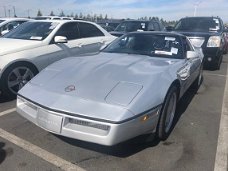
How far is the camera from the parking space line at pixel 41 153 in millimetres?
3059

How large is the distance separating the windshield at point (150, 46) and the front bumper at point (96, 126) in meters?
1.64

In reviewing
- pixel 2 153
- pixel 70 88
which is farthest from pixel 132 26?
pixel 2 153

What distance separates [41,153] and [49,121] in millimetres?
478

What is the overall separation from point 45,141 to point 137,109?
4.47 feet

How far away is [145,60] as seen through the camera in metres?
4.24

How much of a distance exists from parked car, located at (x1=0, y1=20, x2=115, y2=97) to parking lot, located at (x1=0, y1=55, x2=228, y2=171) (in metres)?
1.14

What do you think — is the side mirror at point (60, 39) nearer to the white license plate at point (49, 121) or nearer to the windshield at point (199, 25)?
the white license plate at point (49, 121)

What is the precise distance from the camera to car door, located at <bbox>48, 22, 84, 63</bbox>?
6.11 meters

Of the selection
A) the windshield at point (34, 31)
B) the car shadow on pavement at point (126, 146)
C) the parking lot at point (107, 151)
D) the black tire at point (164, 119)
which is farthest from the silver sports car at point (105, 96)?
the windshield at point (34, 31)

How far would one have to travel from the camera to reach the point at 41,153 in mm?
3316

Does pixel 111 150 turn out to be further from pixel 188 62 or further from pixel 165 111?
pixel 188 62

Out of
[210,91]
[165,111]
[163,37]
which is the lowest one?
[210,91]

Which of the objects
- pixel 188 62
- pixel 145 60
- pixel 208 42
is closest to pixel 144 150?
pixel 145 60

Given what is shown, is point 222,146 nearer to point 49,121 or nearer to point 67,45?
point 49,121
